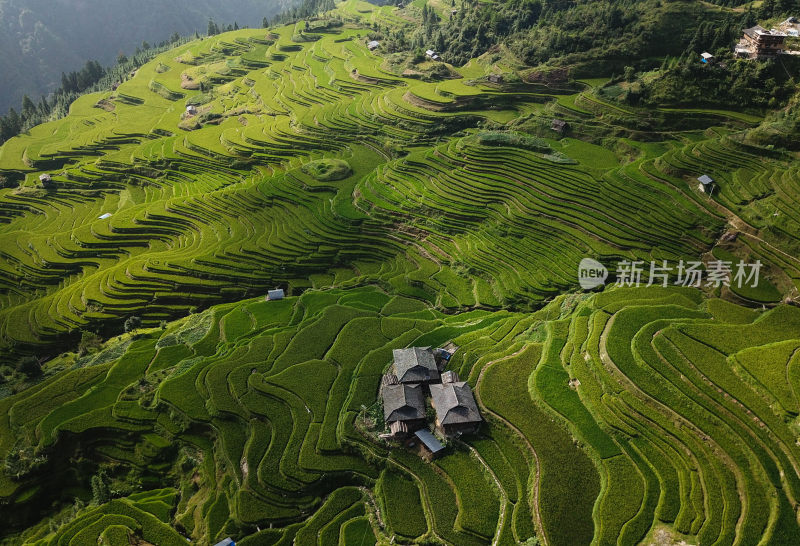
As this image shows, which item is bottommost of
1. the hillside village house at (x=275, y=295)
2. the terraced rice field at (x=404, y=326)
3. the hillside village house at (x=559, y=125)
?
the hillside village house at (x=275, y=295)

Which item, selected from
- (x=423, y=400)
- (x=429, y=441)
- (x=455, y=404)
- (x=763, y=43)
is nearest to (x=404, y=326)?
(x=423, y=400)

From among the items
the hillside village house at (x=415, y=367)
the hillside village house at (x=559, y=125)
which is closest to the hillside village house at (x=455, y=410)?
the hillside village house at (x=415, y=367)

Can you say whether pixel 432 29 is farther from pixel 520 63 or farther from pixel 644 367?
pixel 644 367

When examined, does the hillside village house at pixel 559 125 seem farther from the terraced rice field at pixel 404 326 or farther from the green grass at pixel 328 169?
the green grass at pixel 328 169

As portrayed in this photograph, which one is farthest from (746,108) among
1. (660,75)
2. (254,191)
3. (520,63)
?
(254,191)

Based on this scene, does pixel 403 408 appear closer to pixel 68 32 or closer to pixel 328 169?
pixel 328 169

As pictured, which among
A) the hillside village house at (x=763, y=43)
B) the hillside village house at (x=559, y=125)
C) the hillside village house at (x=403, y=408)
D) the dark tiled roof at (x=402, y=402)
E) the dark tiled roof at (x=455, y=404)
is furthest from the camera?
the hillside village house at (x=559, y=125)

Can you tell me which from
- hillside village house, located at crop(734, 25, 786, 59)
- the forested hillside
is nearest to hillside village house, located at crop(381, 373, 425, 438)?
hillside village house, located at crop(734, 25, 786, 59)
